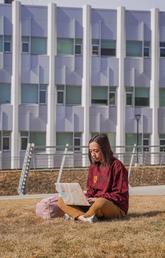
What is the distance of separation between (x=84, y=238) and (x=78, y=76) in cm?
3691

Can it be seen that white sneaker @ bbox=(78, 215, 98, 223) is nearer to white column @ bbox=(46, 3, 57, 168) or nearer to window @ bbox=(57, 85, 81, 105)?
white column @ bbox=(46, 3, 57, 168)

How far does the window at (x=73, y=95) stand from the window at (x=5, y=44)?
465 cm

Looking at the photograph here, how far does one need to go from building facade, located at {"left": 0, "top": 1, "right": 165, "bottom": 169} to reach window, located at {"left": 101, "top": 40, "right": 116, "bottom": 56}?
67 mm

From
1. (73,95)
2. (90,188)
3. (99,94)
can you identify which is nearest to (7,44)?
(73,95)

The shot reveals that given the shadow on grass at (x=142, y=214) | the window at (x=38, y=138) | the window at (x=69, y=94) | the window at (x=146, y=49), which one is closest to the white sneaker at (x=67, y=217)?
the shadow on grass at (x=142, y=214)

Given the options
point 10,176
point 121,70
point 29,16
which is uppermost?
point 29,16

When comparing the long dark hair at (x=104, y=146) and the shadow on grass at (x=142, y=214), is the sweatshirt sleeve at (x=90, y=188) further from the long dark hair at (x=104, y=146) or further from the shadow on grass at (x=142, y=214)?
the shadow on grass at (x=142, y=214)

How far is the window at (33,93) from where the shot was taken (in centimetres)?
4344

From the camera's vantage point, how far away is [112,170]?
923cm

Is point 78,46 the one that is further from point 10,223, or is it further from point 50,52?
point 10,223

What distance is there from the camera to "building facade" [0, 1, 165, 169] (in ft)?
141

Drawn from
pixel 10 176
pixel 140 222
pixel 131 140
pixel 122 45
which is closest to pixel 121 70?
pixel 122 45

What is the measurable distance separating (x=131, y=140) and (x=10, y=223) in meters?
35.4

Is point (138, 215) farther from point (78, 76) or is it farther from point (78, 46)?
point (78, 46)
